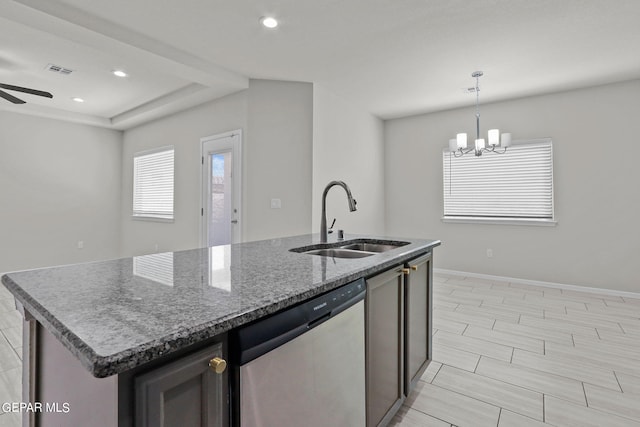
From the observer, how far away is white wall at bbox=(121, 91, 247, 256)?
14.6ft

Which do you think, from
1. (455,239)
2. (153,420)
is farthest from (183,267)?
(455,239)

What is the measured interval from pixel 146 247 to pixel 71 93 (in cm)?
265

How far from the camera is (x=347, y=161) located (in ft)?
15.4

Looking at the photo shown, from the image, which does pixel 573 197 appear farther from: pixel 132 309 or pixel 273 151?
pixel 132 309

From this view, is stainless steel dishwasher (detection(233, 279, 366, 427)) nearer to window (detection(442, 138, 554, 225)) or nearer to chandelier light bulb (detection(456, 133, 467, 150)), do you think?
chandelier light bulb (detection(456, 133, 467, 150))

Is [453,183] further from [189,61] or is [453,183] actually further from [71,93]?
[71,93]

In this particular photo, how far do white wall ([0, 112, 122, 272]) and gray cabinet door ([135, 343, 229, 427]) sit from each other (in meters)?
6.24

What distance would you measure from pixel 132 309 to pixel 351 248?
153 cm

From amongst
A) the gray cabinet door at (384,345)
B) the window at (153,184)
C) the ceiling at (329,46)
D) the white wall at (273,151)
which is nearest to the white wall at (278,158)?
the white wall at (273,151)

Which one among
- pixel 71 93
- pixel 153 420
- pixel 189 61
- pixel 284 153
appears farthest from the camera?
pixel 71 93

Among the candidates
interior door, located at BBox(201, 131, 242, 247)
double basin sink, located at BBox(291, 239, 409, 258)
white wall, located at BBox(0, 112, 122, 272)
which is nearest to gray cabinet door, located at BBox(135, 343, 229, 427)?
double basin sink, located at BBox(291, 239, 409, 258)

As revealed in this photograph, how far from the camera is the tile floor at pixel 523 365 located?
1.80m

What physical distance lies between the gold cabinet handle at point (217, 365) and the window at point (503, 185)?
16.1 feet

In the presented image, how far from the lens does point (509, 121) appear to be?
4.62m
